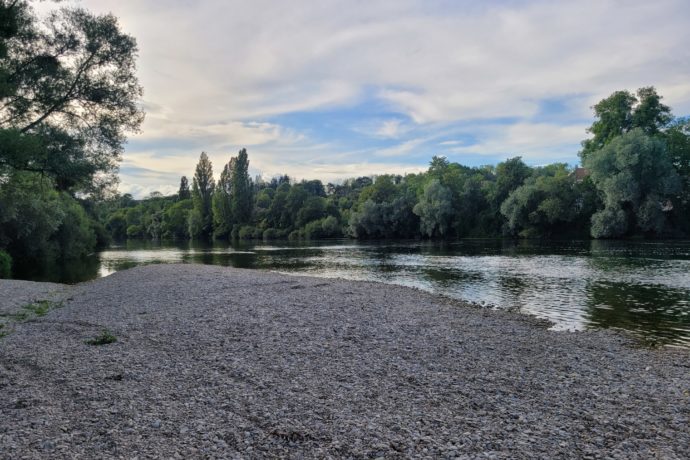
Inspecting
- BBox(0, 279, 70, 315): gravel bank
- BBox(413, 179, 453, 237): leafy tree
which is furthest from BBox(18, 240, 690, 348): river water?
BBox(413, 179, 453, 237): leafy tree

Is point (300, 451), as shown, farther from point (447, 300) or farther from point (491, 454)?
point (447, 300)

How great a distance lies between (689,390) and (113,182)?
26348mm

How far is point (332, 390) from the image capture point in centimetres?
909

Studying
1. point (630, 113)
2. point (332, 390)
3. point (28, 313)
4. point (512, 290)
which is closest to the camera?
point (332, 390)

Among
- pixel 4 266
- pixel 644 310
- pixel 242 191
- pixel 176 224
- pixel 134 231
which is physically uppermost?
pixel 242 191

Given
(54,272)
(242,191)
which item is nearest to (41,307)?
(54,272)

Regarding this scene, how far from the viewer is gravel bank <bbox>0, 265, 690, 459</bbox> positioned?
6785mm

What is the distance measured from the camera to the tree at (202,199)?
156 meters

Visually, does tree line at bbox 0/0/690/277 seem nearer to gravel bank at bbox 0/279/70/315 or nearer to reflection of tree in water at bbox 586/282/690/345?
gravel bank at bbox 0/279/70/315

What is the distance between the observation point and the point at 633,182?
6738 cm

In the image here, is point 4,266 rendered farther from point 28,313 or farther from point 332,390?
point 332,390

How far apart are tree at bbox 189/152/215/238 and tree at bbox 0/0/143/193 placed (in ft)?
446

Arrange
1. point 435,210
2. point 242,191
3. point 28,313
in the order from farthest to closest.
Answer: point 242,191
point 435,210
point 28,313

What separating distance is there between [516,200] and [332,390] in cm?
8469
